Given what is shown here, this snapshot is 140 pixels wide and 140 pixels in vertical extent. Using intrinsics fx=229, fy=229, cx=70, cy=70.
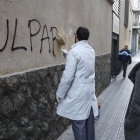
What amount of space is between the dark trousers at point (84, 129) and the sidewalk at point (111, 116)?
2.93 ft

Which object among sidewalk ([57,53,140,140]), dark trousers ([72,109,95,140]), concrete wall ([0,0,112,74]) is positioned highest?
concrete wall ([0,0,112,74])

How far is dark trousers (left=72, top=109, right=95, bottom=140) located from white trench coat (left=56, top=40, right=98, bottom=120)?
13 cm

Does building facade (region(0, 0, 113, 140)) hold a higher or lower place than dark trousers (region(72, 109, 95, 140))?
higher

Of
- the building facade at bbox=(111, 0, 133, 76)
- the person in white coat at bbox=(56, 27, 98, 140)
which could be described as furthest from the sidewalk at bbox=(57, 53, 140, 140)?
the building facade at bbox=(111, 0, 133, 76)

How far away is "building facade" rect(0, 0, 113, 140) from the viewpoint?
2.53m

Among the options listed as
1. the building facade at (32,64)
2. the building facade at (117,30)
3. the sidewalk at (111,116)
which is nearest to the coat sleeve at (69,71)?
the building facade at (32,64)

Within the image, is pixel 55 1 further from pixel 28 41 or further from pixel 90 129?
pixel 90 129

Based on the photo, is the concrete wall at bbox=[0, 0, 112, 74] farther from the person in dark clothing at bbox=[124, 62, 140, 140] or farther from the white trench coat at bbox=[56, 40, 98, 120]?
the person in dark clothing at bbox=[124, 62, 140, 140]

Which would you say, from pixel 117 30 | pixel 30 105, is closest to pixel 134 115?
pixel 30 105

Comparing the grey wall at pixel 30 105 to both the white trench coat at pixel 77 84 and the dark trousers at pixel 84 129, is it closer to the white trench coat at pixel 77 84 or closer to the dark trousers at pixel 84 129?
the white trench coat at pixel 77 84

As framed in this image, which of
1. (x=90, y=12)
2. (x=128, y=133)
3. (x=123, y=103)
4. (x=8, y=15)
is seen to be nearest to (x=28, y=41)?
(x=8, y=15)

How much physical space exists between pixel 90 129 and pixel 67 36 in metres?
1.97

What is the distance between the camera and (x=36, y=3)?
3.20 metres

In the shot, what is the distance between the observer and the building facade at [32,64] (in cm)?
253
